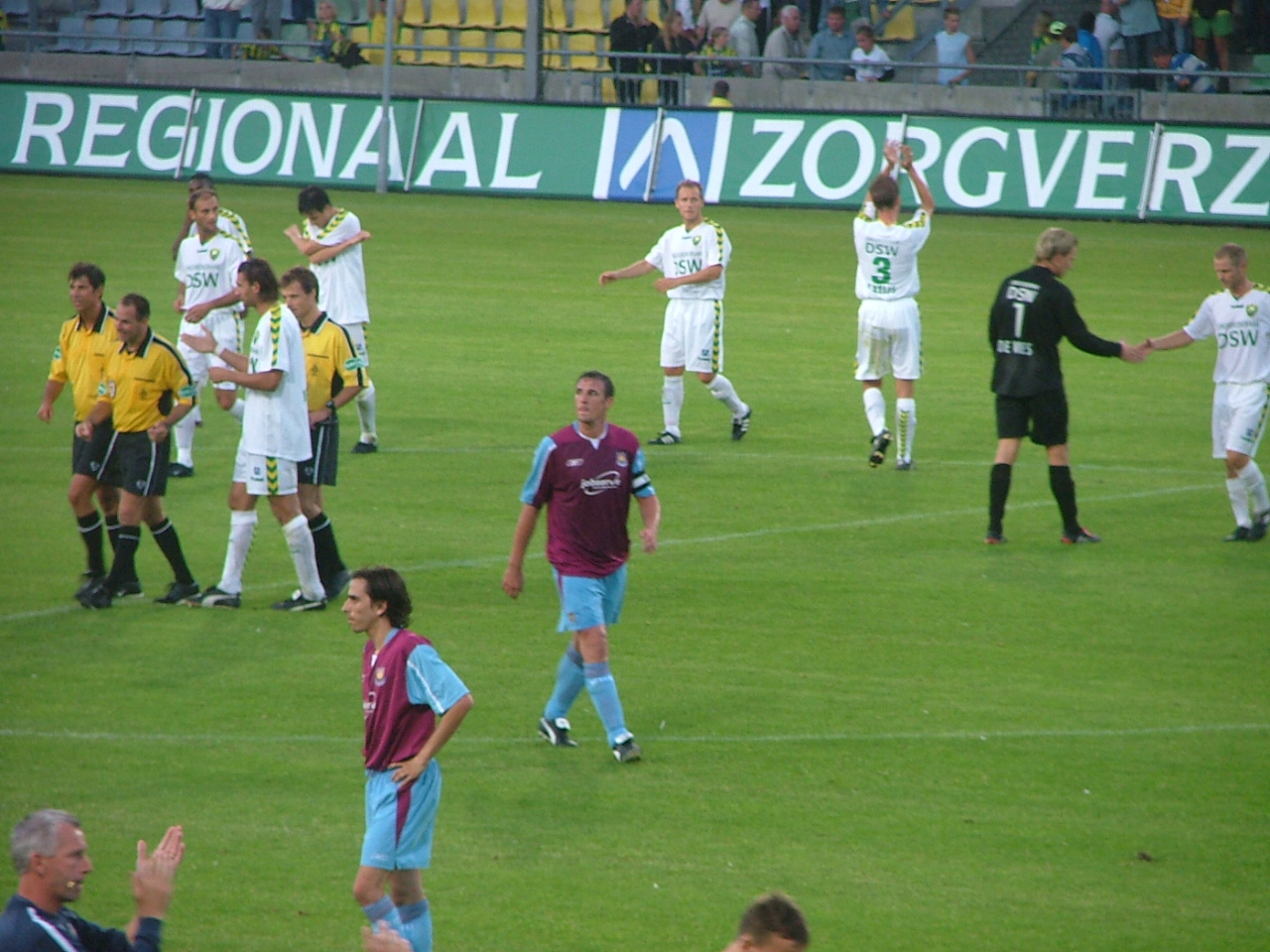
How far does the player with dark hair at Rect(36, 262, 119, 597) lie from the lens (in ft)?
40.5

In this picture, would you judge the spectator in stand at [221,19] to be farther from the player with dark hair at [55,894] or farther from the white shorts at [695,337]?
the player with dark hair at [55,894]

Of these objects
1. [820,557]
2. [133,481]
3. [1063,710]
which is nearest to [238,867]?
[133,481]

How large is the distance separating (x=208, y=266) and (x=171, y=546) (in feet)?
15.5

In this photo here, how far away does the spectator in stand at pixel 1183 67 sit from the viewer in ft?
108

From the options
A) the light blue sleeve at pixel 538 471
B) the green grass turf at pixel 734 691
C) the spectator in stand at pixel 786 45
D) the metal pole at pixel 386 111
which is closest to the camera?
the green grass turf at pixel 734 691

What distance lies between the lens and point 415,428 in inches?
724

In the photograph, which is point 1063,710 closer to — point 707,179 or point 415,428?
point 415,428

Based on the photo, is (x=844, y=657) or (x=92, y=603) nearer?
(x=844, y=657)

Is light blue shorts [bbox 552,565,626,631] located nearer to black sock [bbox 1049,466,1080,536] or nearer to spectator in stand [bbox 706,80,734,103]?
black sock [bbox 1049,466,1080,536]

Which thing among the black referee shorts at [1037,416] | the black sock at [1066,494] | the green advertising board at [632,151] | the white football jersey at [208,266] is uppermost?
the green advertising board at [632,151]

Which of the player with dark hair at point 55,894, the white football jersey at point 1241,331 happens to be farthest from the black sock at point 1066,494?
the player with dark hair at point 55,894

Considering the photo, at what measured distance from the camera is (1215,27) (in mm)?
35094

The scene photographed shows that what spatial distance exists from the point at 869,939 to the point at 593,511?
3017 mm

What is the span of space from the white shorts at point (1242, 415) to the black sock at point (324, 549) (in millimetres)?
7276
